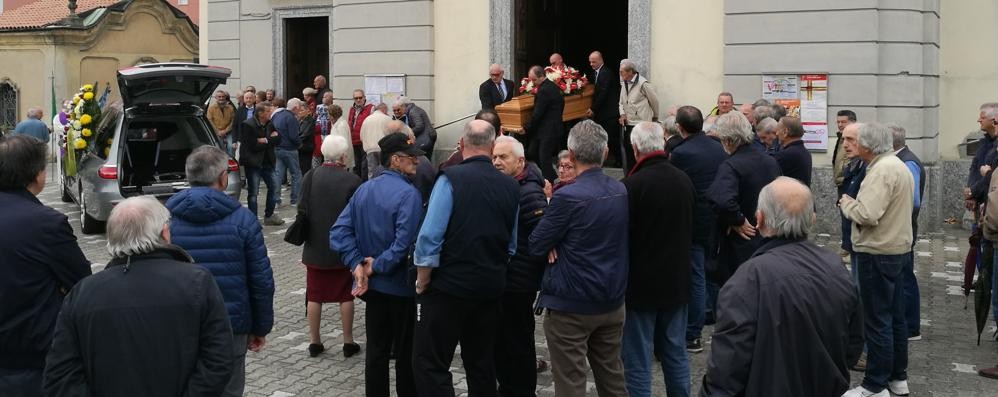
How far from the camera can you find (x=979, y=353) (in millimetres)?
7598

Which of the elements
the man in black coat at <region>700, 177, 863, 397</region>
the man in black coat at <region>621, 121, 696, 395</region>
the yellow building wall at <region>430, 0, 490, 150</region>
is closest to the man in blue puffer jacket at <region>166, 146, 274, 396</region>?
the man in black coat at <region>621, 121, 696, 395</region>

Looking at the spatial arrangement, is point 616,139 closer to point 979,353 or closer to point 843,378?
point 979,353

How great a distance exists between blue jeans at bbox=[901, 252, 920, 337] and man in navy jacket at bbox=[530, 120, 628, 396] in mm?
2488

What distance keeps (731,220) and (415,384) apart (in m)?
2.53

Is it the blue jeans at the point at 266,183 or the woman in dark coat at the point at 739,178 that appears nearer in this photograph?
the woman in dark coat at the point at 739,178

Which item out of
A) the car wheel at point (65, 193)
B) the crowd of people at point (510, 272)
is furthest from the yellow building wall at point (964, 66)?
the car wheel at point (65, 193)

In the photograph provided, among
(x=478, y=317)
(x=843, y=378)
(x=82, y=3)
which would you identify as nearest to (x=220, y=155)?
(x=478, y=317)

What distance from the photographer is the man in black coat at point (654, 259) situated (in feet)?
18.8

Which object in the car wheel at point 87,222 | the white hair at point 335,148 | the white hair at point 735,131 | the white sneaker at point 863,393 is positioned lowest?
the white sneaker at point 863,393

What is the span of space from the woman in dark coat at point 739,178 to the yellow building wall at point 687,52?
6.83 metres

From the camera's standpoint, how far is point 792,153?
26.2 feet

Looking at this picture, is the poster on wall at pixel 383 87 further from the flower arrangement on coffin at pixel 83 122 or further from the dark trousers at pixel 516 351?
the dark trousers at pixel 516 351

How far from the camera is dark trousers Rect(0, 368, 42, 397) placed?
453 cm

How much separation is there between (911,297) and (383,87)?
10.2 metres
